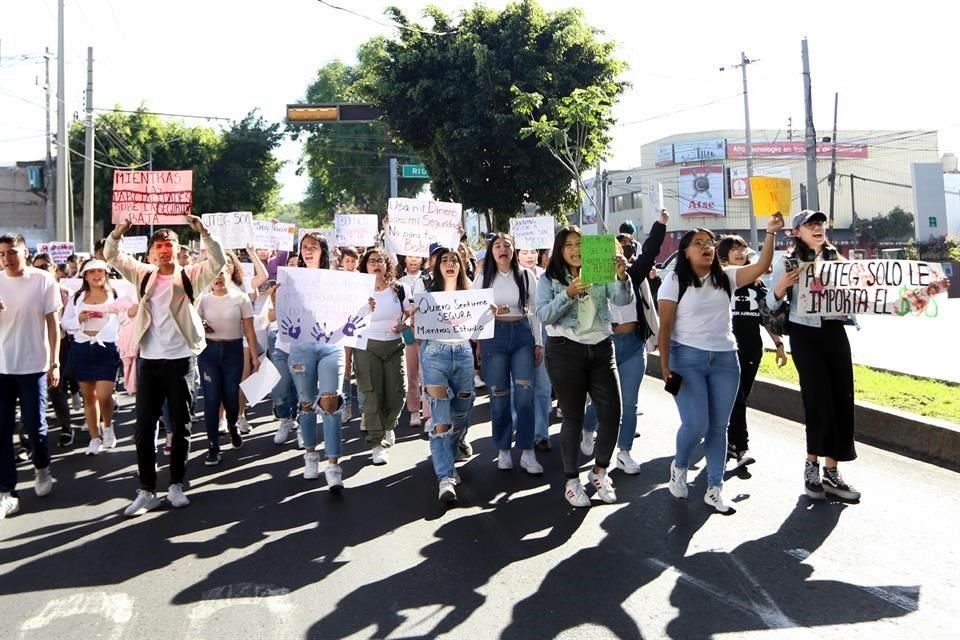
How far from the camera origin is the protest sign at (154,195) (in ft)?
31.9

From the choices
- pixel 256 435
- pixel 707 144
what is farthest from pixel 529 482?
pixel 707 144

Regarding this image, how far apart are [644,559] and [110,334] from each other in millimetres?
5573

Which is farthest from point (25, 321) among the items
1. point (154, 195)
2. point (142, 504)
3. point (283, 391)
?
point (154, 195)

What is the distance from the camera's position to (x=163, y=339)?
631cm

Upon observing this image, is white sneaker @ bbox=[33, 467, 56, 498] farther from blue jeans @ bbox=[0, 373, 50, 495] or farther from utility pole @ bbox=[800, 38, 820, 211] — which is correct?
utility pole @ bbox=[800, 38, 820, 211]

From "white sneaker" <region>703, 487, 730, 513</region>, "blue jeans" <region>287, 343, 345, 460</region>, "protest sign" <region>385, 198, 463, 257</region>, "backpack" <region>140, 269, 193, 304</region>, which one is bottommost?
"white sneaker" <region>703, 487, 730, 513</region>

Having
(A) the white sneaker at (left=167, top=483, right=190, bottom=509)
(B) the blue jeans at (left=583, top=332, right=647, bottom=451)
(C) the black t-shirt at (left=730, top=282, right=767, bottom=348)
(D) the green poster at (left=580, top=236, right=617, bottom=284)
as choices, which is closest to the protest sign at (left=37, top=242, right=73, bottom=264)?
(A) the white sneaker at (left=167, top=483, right=190, bottom=509)

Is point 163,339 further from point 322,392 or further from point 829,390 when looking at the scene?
point 829,390

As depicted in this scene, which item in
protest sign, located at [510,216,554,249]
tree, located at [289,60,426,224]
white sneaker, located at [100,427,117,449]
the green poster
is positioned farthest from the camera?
tree, located at [289,60,426,224]

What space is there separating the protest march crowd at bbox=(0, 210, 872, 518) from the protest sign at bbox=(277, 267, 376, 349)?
19mm

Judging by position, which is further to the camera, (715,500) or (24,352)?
(24,352)

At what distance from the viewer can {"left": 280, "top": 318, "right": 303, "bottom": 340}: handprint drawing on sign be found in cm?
682

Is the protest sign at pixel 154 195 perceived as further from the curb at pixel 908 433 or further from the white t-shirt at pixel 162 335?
the curb at pixel 908 433

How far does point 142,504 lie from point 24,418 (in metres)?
1.27
